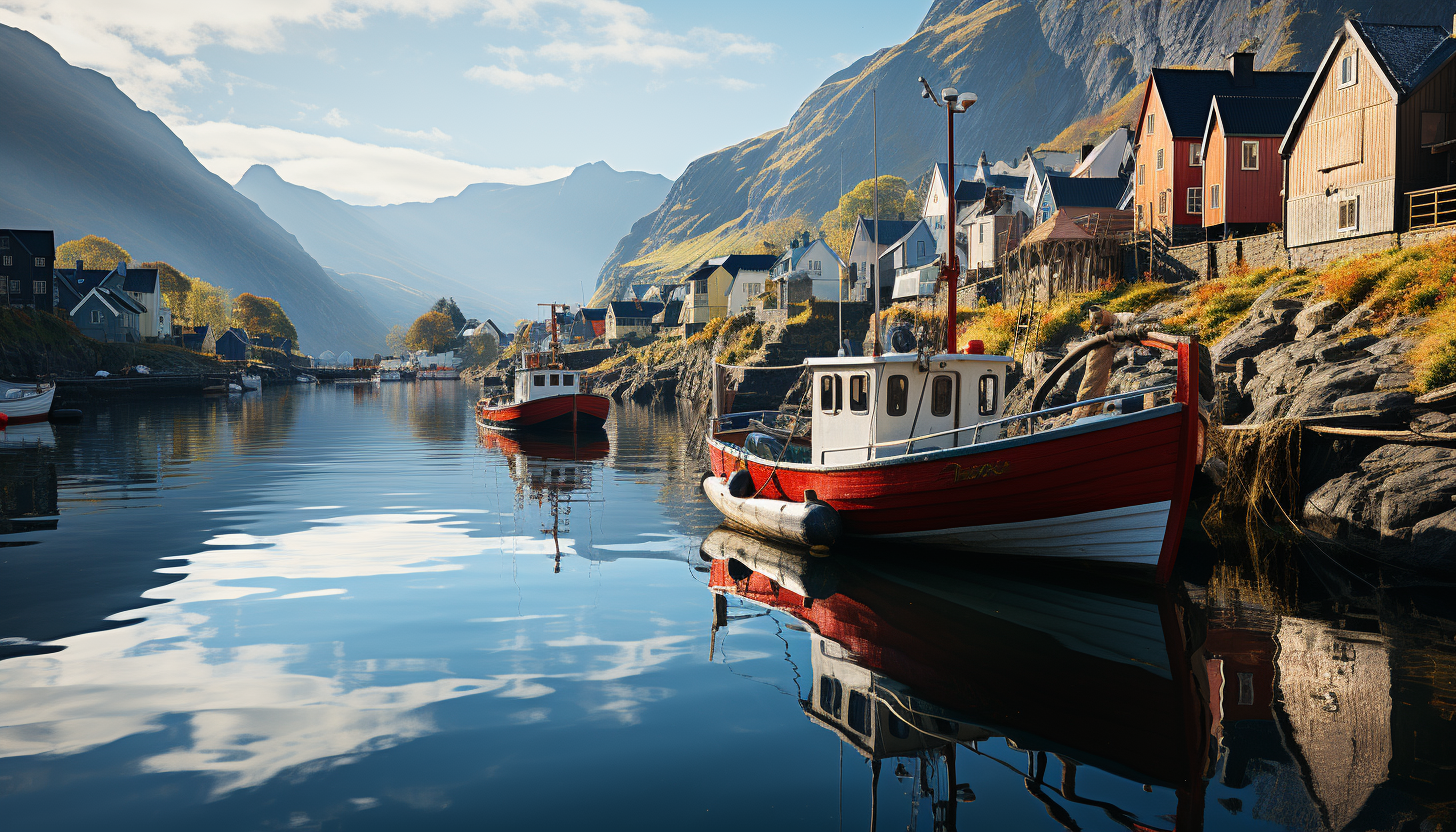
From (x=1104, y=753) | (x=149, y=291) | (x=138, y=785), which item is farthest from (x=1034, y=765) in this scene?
(x=149, y=291)

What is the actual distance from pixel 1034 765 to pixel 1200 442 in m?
7.74

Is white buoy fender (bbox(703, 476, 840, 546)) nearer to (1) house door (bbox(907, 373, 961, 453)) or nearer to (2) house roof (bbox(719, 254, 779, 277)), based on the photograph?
(1) house door (bbox(907, 373, 961, 453))

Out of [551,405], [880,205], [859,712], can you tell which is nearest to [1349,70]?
[859,712]

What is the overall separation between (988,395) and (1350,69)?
24276 millimetres

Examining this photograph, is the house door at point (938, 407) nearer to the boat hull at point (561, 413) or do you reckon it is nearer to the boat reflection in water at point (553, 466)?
the boat reflection in water at point (553, 466)

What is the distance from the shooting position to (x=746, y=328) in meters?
68.5

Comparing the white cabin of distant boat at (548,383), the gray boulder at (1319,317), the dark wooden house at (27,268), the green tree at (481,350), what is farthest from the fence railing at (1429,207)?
the green tree at (481,350)

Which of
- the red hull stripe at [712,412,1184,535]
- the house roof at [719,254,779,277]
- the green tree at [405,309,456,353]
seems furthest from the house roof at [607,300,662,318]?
the red hull stripe at [712,412,1184,535]

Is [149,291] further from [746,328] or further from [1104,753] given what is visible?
[1104,753]

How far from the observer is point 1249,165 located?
38.2 meters

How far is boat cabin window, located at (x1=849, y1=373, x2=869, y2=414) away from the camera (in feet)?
53.0

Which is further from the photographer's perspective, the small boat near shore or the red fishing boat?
the red fishing boat

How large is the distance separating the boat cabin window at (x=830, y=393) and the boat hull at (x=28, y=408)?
151 feet

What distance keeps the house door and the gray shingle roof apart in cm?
2315
